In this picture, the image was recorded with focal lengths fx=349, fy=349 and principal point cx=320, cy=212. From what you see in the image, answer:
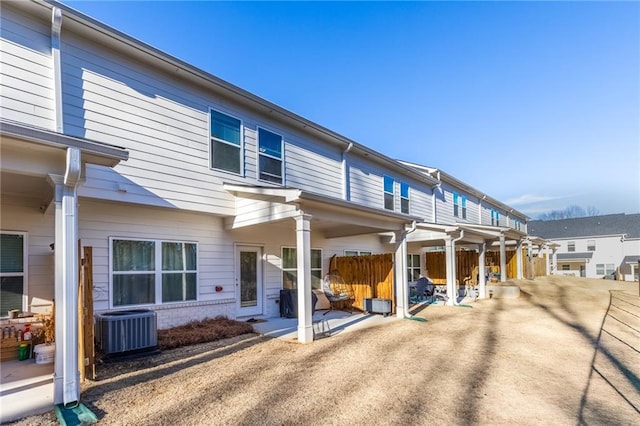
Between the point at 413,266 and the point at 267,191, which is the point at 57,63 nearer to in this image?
the point at 267,191

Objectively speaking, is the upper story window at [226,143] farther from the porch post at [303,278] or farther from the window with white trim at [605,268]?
the window with white trim at [605,268]

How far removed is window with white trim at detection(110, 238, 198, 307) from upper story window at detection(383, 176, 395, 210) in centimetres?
837

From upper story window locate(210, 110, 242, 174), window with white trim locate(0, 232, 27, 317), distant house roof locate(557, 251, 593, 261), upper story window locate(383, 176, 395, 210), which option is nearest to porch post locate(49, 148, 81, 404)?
window with white trim locate(0, 232, 27, 317)

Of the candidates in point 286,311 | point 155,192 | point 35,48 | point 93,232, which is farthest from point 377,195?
point 35,48

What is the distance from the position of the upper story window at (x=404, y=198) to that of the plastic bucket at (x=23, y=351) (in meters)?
12.7

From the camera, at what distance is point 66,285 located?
13.4 feet

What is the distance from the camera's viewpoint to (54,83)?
569 centimetres

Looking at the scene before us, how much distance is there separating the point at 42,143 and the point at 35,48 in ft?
9.67

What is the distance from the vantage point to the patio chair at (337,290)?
448 inches

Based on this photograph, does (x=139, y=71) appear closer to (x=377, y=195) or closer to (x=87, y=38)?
(x=87, y=38)

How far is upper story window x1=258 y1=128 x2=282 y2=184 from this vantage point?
30.0 ft

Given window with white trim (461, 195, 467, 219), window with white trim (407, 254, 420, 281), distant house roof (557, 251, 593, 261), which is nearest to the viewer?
window with white trim (407, 254, 420, 281)

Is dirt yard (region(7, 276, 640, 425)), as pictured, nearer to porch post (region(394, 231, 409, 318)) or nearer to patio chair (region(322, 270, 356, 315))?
porch post (region(394, 231, 409, 318))

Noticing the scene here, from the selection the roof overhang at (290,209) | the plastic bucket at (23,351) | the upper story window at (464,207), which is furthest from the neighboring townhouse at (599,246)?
the plastic bucket at (23,351)
